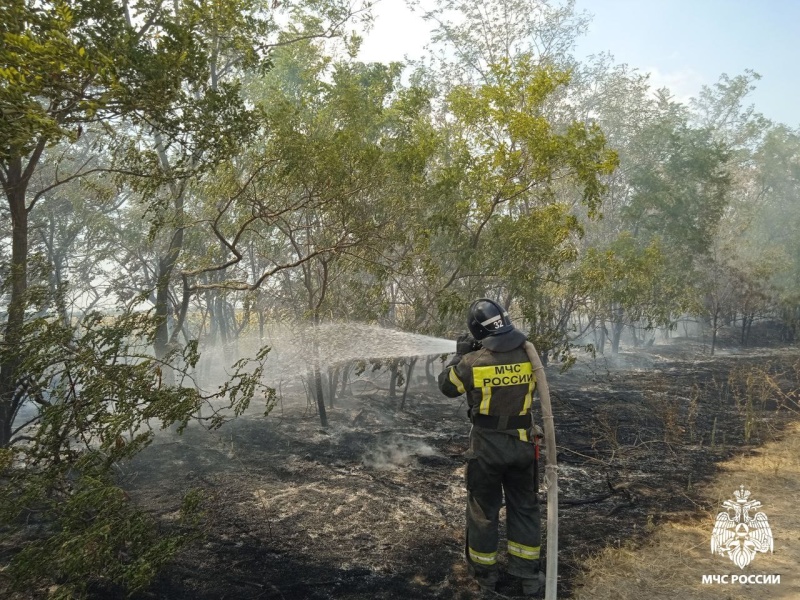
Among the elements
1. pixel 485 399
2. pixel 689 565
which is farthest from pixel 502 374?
pixel 689 565

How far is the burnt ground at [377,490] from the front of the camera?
449 centimetres

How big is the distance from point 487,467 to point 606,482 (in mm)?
3190

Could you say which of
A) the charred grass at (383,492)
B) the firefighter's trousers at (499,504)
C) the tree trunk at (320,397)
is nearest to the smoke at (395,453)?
the charred grass at (383,492)

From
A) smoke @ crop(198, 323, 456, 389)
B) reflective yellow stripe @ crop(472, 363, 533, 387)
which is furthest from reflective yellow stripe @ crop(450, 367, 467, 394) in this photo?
smoke @ crop(198, 323, 456, 389)

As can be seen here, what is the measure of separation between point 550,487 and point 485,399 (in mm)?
807

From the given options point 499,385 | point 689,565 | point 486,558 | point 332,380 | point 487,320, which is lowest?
point 689,565

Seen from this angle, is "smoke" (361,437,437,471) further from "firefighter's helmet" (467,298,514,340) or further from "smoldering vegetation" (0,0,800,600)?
"firefighter's helmet" (467,298,514,340)

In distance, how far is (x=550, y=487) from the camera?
160 inches

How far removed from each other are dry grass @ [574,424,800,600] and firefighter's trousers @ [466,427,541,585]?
482mm

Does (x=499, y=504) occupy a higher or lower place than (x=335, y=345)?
lower

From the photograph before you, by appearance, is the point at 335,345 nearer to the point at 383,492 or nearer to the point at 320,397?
the point at 320,397

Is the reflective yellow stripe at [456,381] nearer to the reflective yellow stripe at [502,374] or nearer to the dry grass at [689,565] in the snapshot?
the reflective yellow stripe at [502,374]

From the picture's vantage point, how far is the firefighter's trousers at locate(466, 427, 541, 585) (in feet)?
14.5

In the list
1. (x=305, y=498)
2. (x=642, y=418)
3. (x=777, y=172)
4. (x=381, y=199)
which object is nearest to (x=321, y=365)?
(x=381, y=199)
